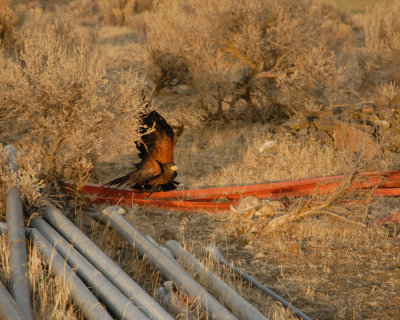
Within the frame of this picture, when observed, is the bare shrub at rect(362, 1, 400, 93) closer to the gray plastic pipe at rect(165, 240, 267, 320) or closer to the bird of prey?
the bird of prey

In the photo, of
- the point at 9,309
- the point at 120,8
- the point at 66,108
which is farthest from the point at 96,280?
the point at 120,8

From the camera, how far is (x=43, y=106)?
466cm

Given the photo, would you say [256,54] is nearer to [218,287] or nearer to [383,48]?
[383,48]

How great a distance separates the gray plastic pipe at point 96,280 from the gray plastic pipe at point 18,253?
237 millimetres

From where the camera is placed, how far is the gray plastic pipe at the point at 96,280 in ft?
9.37

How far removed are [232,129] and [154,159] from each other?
3.09 m

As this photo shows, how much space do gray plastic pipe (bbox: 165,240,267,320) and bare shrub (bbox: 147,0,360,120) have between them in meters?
4.92

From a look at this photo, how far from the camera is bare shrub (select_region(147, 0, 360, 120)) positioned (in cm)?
852

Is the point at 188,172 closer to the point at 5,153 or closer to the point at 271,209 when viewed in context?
the point at 271,209

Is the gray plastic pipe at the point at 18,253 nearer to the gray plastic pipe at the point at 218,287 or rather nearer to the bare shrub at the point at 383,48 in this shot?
the gray plastic pipe at the point at 218,287

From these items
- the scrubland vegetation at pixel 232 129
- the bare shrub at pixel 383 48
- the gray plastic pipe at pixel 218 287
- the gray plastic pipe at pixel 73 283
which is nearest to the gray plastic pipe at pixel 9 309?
the scrubland vegetation at pixel 232 129

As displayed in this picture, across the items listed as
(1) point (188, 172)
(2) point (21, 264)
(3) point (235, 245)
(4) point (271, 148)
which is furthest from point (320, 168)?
(2) point (21, 264)

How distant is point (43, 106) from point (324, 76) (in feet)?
18.1

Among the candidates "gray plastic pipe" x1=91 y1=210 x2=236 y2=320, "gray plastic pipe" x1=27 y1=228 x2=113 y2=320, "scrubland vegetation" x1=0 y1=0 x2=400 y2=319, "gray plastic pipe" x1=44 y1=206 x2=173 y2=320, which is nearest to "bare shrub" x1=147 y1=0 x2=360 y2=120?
"scrubland vegetation" x1=0 y1=0 x2=400 y2=319
